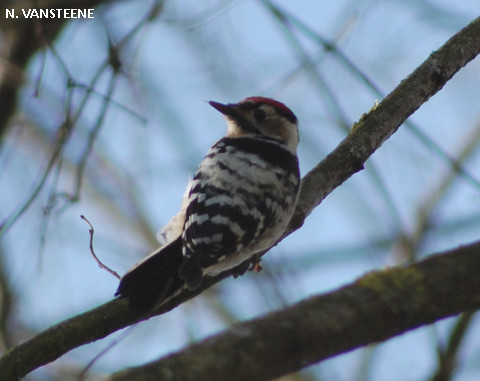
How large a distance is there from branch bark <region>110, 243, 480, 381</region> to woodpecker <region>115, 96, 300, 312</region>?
0.72 m

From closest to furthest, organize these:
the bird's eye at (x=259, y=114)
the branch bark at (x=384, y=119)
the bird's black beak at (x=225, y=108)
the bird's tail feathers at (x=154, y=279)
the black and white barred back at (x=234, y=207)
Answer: the bird's tail feathers at (x=154, y=279), the black and white barred back at (x=234, y=207), the branch bark at (x=384, y=119), the bird's black beak at (x=225, y=108), the bird's eye at (x=259, y=114)

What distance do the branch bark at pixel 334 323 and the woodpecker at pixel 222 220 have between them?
0.72 metres

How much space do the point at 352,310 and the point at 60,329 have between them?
1067 millimetres

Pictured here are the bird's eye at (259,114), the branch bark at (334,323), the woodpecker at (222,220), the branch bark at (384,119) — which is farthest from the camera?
the bird's eye at (259,114)

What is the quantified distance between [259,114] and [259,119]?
0.11ft

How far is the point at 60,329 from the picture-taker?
281 cm

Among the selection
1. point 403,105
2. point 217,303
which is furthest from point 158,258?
point 217,303

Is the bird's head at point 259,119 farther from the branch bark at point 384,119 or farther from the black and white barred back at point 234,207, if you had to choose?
the branch bark at point 384,119

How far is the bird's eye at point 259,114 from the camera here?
192 inches

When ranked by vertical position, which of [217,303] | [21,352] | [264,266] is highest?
[217,303]

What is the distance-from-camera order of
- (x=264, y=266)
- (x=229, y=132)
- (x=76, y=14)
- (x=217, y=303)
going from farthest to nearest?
(x=217, y=303) < (x=76, y=14) < (x=229, y=132) < (x=264, y=266)

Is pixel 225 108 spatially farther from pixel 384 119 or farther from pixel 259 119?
pixel 384 119

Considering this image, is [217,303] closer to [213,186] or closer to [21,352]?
[213,186]

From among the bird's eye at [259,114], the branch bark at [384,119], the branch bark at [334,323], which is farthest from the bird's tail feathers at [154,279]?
the bird's eye at [259,114]
